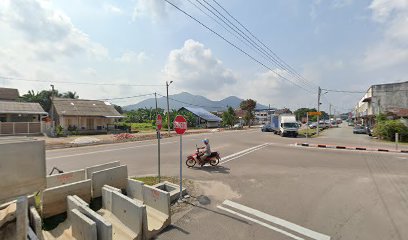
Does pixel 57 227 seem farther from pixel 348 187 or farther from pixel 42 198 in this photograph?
pixel 348 187

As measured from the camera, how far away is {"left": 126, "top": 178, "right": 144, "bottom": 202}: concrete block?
24.5 feet

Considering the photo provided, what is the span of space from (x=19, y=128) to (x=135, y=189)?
28.9 m

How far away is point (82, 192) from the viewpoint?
714 centimetres

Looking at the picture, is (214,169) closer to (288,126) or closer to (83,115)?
(288,126)

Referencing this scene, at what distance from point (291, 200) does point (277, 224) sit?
1.83 m

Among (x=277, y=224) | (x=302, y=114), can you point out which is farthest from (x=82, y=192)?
(x=302, y=114)

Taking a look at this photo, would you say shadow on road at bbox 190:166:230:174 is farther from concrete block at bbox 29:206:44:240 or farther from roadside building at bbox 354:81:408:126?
roadside building at bbox 354:81:408:126

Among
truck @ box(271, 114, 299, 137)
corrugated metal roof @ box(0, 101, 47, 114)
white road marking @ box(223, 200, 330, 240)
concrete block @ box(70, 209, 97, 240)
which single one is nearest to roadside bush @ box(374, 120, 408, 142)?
truck @ box(271, 114, 299, 137)

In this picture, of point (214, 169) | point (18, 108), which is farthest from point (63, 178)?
point (18, 108)

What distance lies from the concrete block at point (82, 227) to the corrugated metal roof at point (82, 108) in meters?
33.3

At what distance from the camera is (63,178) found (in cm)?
814

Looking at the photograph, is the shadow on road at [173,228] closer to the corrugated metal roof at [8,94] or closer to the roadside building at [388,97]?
the roadside building at [388,97]

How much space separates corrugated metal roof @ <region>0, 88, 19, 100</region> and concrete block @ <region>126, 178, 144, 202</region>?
46442 millimetres

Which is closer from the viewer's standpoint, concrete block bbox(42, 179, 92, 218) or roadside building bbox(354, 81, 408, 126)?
concrete block bbox(42, 179, 92, 218)
